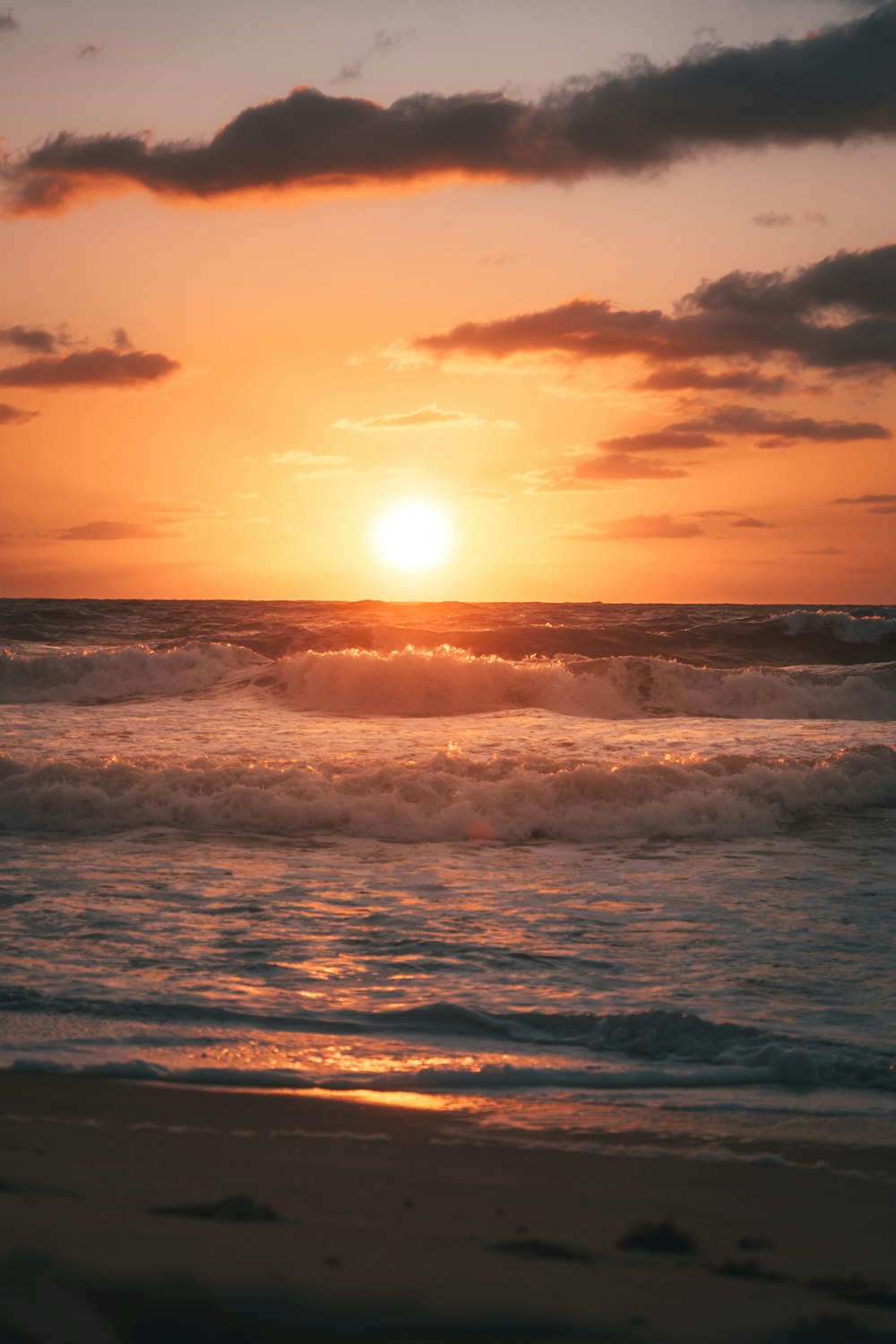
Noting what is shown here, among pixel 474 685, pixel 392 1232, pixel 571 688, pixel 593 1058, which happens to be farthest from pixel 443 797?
pixel 571 688

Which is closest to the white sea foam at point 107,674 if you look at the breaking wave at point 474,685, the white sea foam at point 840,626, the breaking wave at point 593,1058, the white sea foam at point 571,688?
the breaking wave at point 474,685

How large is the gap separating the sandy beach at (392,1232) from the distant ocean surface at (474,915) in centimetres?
36

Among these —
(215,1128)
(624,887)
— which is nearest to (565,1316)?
(215,1128)

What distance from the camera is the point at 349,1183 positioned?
11.2 ft

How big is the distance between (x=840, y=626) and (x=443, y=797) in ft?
95.4

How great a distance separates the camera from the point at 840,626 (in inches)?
1458

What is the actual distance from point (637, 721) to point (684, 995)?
15.4m

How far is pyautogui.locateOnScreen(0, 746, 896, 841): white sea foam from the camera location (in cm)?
1100

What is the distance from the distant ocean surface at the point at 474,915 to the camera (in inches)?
180

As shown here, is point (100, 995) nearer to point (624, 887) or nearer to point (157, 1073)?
point (157, 1073)

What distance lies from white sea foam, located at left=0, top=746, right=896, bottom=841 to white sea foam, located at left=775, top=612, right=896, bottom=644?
81.5 ft

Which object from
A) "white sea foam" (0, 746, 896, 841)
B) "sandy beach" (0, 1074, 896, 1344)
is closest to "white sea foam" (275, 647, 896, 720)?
"white sea foam" (0, 746, 896, 841)

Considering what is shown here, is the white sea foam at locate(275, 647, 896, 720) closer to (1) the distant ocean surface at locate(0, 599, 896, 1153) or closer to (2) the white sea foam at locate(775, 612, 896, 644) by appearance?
(1) the distant ocean surface at locate(0, 599, 896, 1153)

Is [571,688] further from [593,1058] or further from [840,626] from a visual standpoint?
[593,1058]
